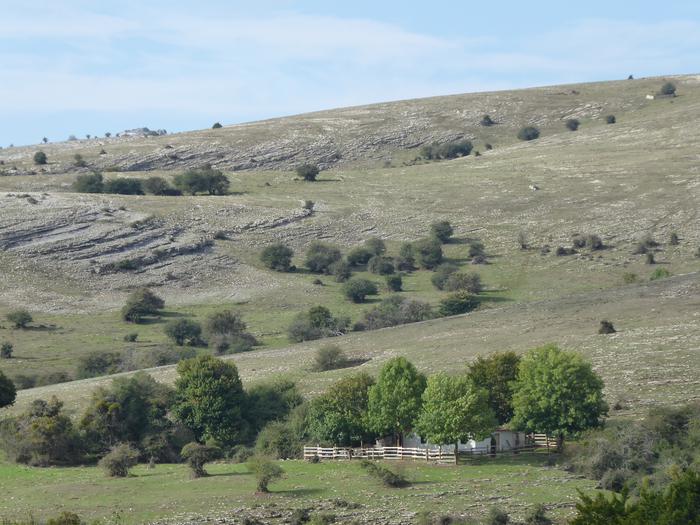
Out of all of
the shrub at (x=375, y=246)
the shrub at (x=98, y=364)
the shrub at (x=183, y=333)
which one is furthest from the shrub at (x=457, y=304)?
the shrub at (x=98, y=364)

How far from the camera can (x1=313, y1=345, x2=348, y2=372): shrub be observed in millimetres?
83062

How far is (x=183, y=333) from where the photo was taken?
350 feet

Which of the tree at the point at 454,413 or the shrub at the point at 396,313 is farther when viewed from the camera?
the shrub at the point at 396,313

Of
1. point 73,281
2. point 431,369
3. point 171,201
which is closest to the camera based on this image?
point 431,369

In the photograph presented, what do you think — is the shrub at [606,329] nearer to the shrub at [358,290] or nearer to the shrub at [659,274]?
the shrub at [659,274]

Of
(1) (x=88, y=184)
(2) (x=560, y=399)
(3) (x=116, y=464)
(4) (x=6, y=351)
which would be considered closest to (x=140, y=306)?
(4) (x=6, y=351)

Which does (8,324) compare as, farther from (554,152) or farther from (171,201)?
(554,152)

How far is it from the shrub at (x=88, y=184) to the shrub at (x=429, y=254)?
51134mm

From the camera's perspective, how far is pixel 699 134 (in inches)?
7003

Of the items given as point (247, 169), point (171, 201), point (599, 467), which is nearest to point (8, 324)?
point (171, 201)

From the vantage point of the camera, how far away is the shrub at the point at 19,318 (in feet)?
365

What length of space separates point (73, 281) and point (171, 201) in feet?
97.5

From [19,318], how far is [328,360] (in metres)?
39.4

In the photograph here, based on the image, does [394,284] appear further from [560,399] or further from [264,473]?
[264,473]
